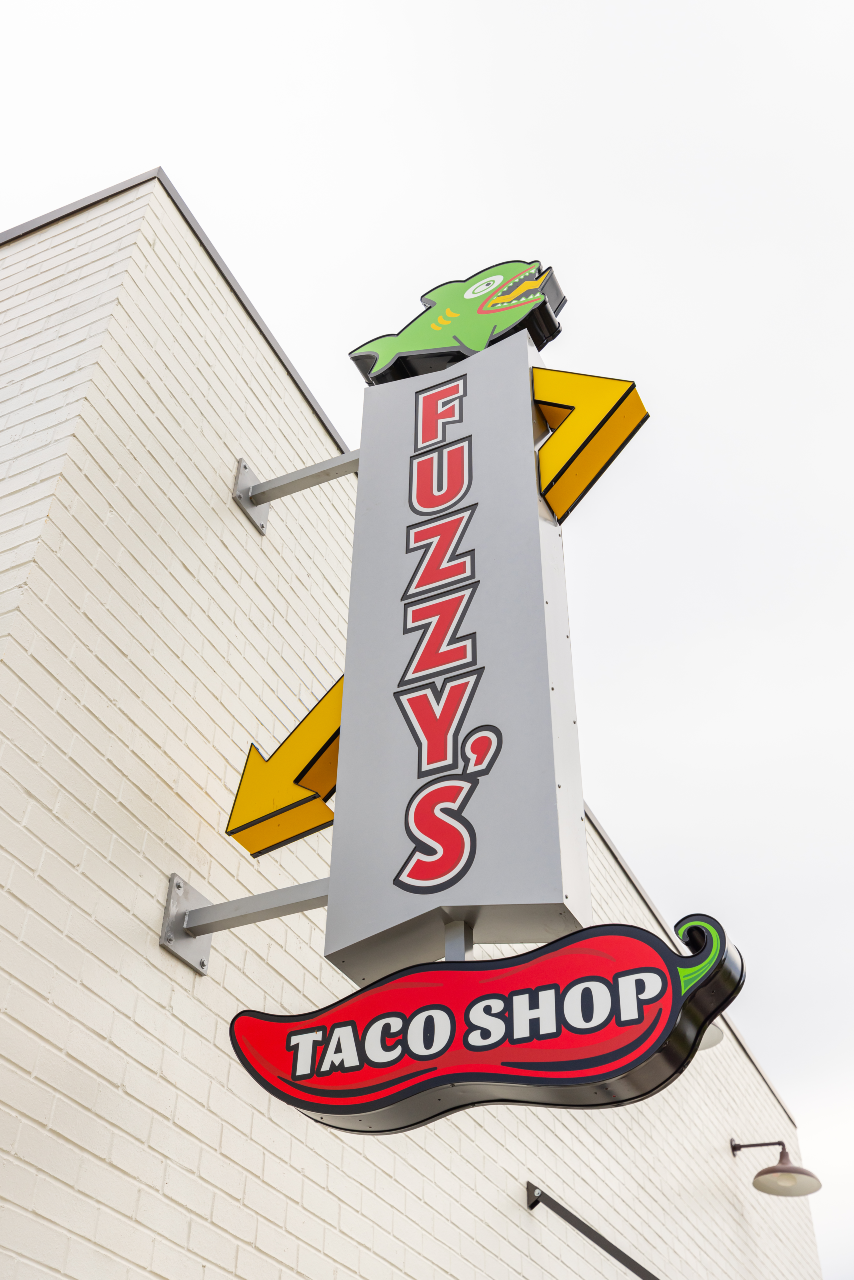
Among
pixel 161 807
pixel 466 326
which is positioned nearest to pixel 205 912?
pixel 161 807

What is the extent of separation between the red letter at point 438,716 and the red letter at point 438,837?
0.26ft

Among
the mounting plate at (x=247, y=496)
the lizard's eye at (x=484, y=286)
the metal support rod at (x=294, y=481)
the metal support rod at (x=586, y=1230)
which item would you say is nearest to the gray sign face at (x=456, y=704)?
the metal support rod at (x=294, y=481)

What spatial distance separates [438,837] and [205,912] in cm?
93

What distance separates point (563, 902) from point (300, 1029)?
0.72 meters

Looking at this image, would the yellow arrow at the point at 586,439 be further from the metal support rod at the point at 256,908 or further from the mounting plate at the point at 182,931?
the mounting plate at the point at 182,931

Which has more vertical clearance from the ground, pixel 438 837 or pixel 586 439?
pixel 586 439

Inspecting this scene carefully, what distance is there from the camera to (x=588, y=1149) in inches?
250

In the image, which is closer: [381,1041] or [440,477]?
[381,1041]

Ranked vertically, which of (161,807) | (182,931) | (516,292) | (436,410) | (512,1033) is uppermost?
(516,292)

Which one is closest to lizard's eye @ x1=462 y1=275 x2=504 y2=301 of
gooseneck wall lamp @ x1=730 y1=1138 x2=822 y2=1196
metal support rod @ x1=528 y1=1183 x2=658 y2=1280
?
metal support rod @ x1=528 y1=1183 x2=658 y2=1280

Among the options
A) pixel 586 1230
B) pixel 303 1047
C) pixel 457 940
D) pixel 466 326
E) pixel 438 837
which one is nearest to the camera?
pixel 303 1047

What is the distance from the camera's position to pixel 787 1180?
8.18 m

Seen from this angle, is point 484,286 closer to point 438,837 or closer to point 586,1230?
point 438,837

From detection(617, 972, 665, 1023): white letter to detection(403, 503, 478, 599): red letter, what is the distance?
5.25 ft
